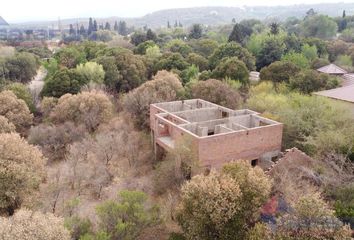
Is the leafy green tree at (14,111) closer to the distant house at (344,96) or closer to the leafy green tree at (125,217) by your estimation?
the leafy green tree at (125,217)

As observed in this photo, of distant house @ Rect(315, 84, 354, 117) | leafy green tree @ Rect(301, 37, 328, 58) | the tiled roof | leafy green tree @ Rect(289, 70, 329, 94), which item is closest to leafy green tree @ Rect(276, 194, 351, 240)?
distant house @ Rect(315, 84, 354, 117)

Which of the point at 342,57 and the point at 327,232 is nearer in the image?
the point at 327,232

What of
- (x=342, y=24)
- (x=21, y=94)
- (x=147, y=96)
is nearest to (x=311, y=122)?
(x=147, y=96)

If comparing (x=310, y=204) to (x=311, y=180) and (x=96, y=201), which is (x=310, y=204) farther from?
(x=96, y=201)

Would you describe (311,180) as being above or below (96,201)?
above

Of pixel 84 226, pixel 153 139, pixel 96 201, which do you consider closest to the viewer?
pixel 84 226

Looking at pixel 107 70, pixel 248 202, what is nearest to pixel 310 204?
pixel 248 202

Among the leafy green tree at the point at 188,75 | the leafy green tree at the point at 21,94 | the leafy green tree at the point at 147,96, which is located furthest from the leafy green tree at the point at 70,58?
the leafy green tree at the point at 147,96

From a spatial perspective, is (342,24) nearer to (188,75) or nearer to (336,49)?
(336,49)
